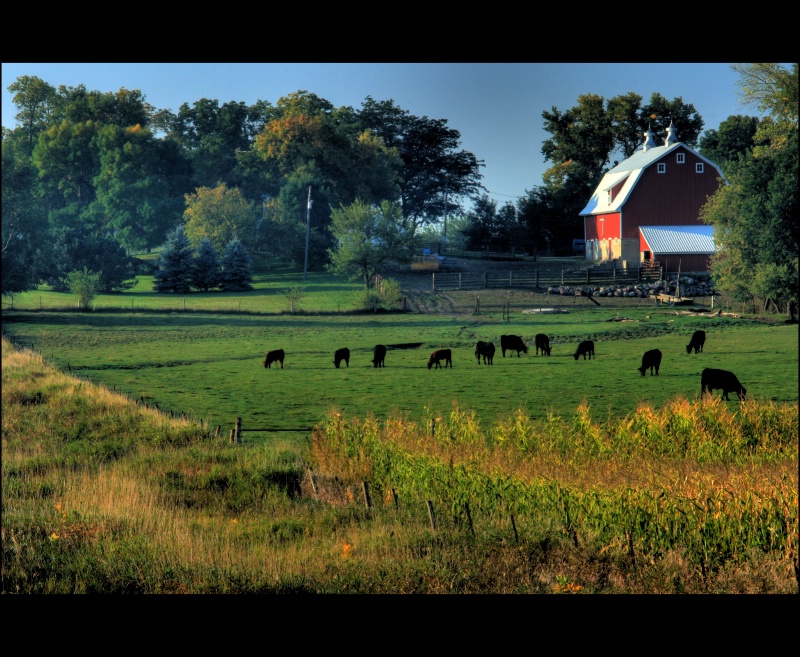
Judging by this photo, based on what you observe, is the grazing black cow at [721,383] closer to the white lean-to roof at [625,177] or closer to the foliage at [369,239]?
the white lean-to roof at [625,177]

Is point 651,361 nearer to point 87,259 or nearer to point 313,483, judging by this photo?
point 313,483

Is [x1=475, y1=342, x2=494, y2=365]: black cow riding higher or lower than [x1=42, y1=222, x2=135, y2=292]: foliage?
lower

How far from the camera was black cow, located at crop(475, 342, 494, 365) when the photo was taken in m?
16.5

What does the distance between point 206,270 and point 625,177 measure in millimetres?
10942

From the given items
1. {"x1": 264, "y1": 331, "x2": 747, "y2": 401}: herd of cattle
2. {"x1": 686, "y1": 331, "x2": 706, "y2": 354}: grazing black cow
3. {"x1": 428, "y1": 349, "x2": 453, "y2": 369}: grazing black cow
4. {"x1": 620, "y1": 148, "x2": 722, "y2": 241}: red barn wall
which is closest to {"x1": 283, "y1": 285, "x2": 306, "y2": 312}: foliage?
{"x1": 264, "y1": 331, "x2": 747, "y2": 401}: herd of cattle

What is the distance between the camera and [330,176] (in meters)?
20.4

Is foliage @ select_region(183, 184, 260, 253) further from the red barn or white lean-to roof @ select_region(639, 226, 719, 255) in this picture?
white lean-to roof @ select_region(639, 226, 719, 255)

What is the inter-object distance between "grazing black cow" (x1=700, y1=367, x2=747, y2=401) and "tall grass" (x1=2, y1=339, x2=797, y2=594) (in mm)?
751

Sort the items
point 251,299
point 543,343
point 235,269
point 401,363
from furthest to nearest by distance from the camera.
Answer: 1. point 235,269
2. point 251,299
3. point 543,343
4. point 401,363

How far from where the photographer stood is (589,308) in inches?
688

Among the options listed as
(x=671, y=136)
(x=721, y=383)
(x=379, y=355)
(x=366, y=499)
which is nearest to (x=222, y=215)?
(x=379, y=355)

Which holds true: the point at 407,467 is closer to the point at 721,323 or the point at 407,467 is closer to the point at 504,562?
the point at 504,562

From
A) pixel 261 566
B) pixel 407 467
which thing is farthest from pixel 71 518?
pixel 407 467

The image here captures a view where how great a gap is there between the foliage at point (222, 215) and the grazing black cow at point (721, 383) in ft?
38.3
